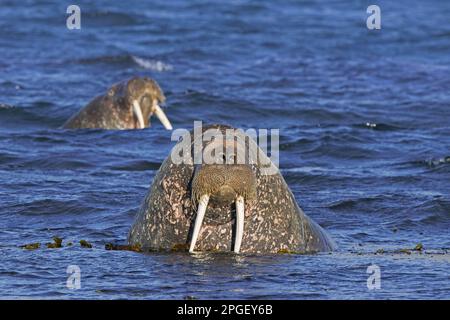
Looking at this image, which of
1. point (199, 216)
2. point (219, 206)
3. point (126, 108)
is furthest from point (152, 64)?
point (199, 216)

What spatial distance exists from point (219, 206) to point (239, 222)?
0.20m

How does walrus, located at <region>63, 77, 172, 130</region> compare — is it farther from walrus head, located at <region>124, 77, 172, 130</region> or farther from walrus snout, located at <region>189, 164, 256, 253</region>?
walrus snout, located at <region>189, 164, 256, 253</region>

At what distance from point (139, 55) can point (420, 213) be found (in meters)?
13.8

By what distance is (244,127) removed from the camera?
17.7 metres

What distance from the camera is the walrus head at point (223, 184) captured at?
8.39m

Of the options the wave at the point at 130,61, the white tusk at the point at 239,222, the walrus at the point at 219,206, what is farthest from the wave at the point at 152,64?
the white tusk at the point at 239,222

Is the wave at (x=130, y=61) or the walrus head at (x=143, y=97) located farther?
the wave at (x=130, y=61)

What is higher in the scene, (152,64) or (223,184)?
(223,184)

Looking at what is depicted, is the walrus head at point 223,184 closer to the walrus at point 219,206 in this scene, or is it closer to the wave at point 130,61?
the walrus at point 219,206

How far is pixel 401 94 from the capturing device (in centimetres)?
2066

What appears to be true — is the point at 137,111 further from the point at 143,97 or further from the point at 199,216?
the point at 199,216

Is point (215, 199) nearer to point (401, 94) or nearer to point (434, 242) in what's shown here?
point (434, 242)

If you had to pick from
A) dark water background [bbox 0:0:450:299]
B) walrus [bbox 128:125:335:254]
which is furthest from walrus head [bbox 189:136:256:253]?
dark water background [bbox 0:0:450:299]
